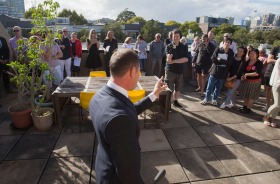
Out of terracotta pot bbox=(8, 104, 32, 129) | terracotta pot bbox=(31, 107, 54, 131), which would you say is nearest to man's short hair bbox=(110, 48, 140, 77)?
terracotta pot bbox=(31, 107, 54, 131)

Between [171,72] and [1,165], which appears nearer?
[1,165]

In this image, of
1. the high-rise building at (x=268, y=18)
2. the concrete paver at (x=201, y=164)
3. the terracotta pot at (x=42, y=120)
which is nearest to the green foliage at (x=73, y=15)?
the terracotta pot at (x=42, y=120)

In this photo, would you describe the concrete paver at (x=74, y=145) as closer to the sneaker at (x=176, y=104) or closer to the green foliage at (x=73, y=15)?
the sneaker at (x=176, y=104)

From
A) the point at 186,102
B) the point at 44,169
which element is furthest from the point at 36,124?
the point at 186,102

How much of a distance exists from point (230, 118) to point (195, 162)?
7.17 feet

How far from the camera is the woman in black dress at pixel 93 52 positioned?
661 centimetres

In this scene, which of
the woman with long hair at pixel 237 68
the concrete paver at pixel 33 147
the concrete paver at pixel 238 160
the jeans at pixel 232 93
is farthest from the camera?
the jeans at pixel 232 93

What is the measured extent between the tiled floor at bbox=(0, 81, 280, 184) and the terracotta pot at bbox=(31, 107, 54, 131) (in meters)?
0.13

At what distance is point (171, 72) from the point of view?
5051 millimetres

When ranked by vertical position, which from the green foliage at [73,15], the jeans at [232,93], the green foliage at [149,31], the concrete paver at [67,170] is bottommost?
the concrete paver at [67,170]

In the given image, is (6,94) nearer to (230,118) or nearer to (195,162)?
(195,162)

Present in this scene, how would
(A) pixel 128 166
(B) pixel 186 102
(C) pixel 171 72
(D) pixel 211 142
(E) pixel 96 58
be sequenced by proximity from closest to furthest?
(A) pixel 128 166, (D) pixel 211 142, (C) pixel 171 72, (B) pixel 186 102, (E) pixel 96 58

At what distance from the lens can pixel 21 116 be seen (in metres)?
3.94

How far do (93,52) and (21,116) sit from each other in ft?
11.6
